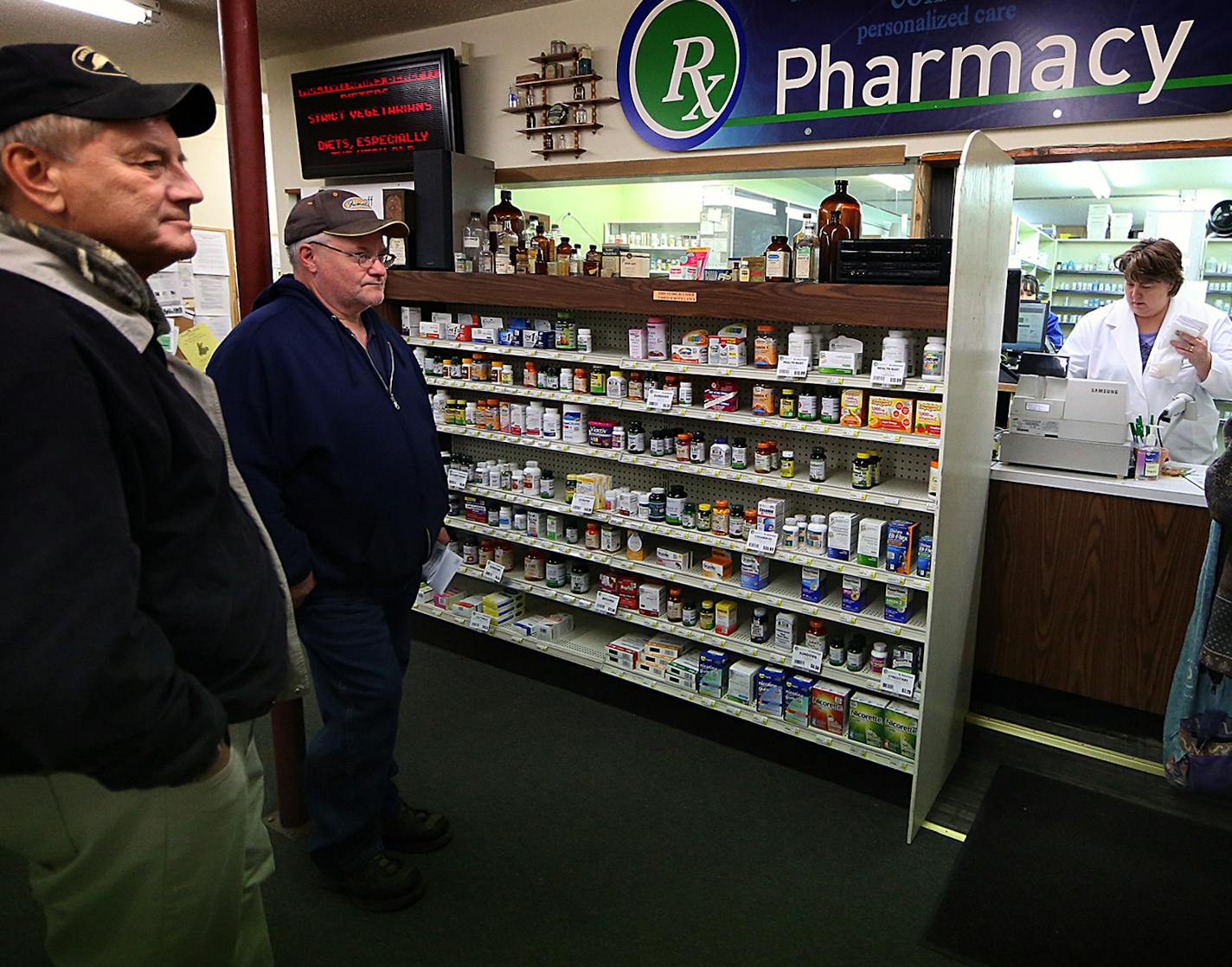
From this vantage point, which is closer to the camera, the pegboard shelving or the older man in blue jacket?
the older man in blue jacket

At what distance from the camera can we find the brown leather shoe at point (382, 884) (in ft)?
8.55

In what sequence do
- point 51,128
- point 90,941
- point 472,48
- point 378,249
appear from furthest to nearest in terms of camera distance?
point 472,48, point 378,249, point 90,941, point 51,128

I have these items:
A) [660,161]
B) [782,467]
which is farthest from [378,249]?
[660,161]

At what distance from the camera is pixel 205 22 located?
15.5 ft

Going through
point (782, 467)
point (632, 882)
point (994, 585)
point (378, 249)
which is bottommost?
point (632, 882)

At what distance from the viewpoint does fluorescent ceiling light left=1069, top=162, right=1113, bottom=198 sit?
7.91 m

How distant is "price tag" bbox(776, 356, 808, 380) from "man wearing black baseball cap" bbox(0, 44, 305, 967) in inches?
84.0

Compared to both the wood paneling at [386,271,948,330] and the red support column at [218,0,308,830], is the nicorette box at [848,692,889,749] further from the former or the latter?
the red support column at [218,0,308,830]

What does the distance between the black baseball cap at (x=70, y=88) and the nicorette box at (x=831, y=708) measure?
285 centimetres

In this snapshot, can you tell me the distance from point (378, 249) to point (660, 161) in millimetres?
1953

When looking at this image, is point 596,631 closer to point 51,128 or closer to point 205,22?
point 51,128

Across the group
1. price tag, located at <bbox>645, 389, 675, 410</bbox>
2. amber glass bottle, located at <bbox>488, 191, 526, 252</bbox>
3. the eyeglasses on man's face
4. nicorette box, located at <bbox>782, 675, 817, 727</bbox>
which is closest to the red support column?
the eyeglasses on man's face

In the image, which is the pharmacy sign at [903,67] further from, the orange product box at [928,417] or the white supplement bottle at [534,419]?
the white supplement bottle at [534,419]

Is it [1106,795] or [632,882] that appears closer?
[632,882]
